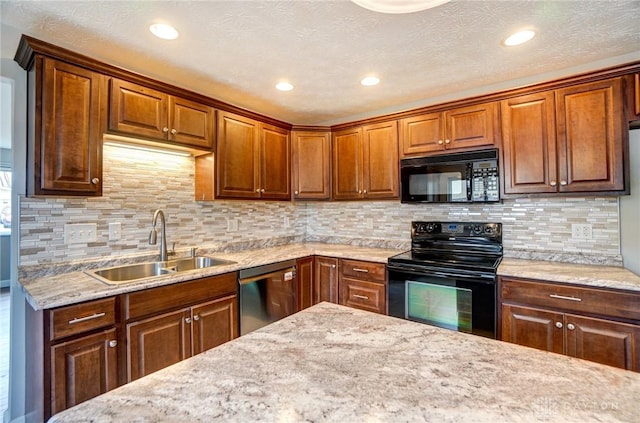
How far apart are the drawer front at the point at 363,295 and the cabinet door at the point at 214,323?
0.99 meters

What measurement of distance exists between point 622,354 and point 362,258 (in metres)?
1.65

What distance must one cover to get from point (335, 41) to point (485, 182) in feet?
5.00

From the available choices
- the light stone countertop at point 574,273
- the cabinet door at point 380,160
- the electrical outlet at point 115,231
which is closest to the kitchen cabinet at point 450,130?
the cabinet door at point 380,160

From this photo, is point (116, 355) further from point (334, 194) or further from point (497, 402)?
point (334, 194)

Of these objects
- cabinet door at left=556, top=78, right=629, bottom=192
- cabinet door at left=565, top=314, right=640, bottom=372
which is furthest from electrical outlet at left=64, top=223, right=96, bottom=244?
cabinet door at left=556, top=78, right=629, bottom=192

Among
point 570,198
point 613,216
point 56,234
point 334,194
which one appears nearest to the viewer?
point 56,234

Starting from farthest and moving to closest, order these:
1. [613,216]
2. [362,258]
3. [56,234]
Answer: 1. [362,258]
2. [613,216]
3. [56,234]

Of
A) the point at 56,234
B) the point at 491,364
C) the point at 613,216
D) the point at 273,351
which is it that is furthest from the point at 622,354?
the point at 56,234

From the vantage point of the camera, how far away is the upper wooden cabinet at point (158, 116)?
1933mm

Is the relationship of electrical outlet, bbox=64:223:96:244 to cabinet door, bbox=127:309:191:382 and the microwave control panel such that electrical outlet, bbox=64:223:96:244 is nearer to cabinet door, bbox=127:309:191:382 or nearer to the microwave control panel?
cabinet door, bbox=127:309:191:382

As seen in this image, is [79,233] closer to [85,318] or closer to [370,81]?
[85,318]

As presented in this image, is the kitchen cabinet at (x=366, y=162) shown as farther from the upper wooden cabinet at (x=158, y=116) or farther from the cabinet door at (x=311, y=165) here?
the upper wooden cabinet at (x=158, y=116)

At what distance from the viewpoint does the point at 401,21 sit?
1653 mm

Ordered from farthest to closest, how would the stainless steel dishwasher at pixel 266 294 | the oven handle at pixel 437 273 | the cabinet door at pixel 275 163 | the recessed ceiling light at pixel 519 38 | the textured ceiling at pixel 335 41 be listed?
the cabinet door at pixel 275 163
the stainless steel dishwasher at pixel 266 294
the oven handle at pixel 437 273
the recessed ceiling light at pixel 519 38
the textured ceiling at pixel 335 41
